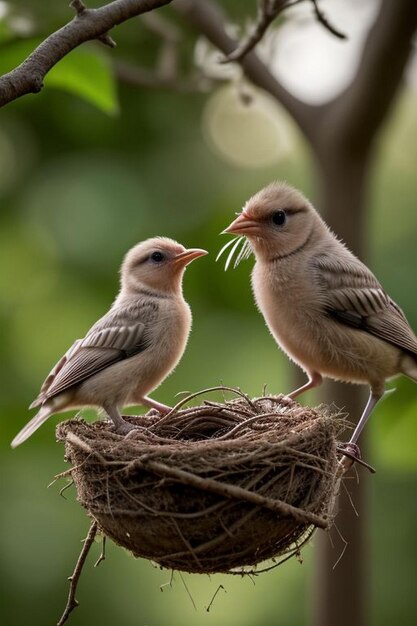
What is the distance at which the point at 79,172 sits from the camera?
10.2m

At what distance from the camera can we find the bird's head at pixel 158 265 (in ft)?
14.1

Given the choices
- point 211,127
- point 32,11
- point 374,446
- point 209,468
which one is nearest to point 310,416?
point 209,468

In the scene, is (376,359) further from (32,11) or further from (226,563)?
(32,11)

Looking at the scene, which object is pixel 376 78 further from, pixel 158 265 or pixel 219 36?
pixel 158 265

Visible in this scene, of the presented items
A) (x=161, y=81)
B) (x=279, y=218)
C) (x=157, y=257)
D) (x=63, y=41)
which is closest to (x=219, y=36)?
(x=161, y=81)

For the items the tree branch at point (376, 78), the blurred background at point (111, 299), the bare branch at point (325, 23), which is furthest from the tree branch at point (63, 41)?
the blurred background at point (111, 299)

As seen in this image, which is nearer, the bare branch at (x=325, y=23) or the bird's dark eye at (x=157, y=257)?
the bare branch at (x=325, y=23)

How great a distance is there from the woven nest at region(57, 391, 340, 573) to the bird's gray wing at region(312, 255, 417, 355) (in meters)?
0.59

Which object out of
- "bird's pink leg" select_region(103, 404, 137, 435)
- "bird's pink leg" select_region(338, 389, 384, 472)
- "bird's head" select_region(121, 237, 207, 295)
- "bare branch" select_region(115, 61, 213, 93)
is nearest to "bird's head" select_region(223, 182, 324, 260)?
"bird's head" select_region(121, 237, 207, 295)

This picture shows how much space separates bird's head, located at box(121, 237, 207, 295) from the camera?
169 inches

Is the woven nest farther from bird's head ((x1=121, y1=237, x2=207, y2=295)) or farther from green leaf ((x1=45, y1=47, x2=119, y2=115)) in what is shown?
green leaf ((x1=45, y1=47, x2=119, y2=115))

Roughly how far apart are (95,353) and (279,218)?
2.88ft

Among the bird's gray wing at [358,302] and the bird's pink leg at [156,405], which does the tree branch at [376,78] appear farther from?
the bird's pink leg at [156,405]

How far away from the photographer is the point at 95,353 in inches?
155
